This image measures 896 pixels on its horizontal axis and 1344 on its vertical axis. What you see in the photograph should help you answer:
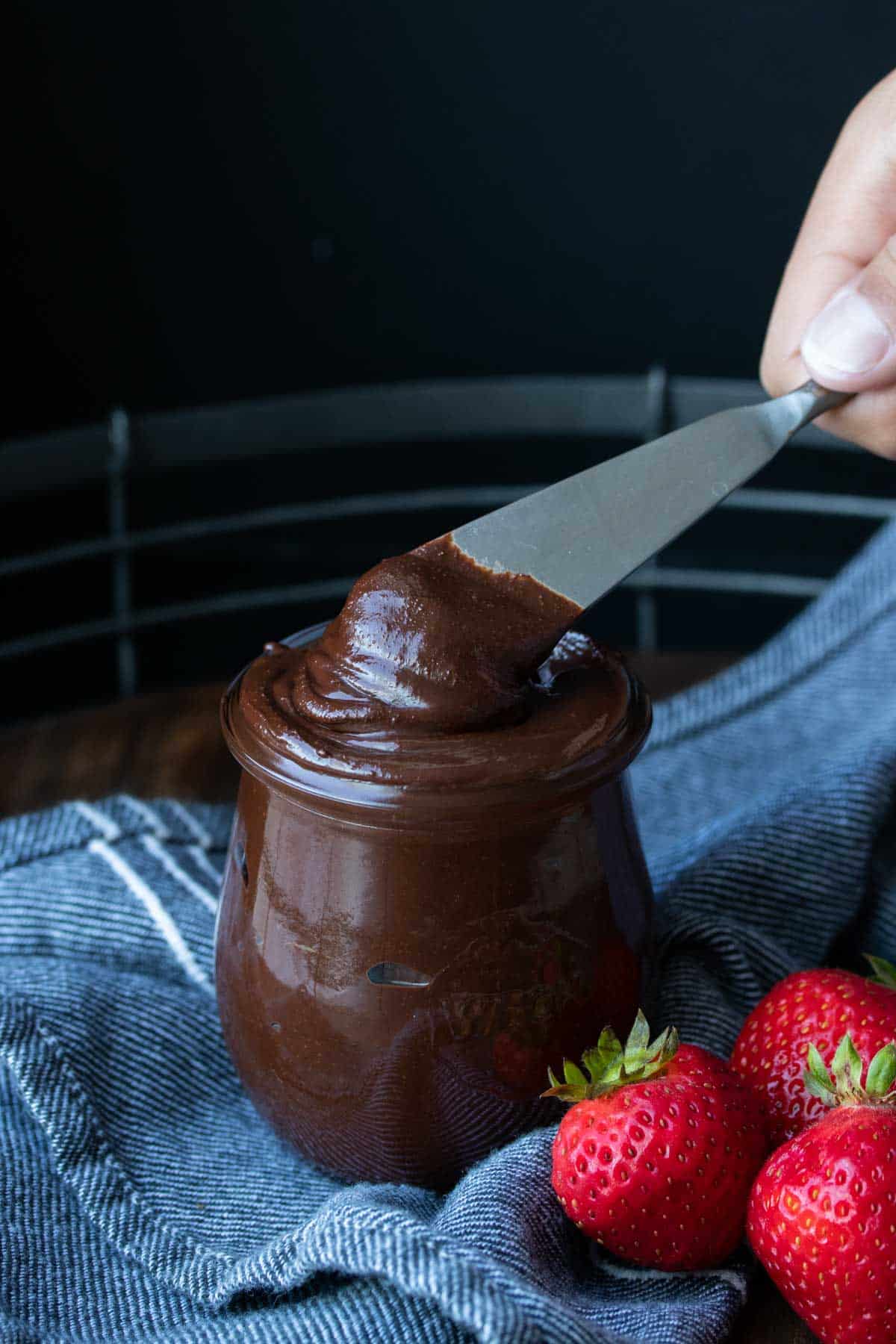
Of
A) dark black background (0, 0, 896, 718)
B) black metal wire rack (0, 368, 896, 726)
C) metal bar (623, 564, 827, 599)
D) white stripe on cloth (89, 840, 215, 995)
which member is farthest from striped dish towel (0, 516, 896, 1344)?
dark black background (0, 0, 896, 718)

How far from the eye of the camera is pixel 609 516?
0.70 m

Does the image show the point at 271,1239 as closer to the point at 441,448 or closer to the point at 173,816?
the point at 173,816

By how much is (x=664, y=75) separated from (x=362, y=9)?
351 mm

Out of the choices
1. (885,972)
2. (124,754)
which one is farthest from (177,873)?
(885,972)

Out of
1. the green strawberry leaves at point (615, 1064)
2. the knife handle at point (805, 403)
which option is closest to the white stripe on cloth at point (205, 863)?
the green strawberry leaves at point (615, 1064)

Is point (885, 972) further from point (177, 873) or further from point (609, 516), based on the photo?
point (177, 873)

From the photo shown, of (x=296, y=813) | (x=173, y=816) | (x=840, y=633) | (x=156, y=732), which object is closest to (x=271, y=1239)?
(x=296, y=813)

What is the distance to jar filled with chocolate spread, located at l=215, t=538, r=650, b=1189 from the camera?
0.64 m

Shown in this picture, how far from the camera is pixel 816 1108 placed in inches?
27.1

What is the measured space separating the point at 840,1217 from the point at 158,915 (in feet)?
1.57

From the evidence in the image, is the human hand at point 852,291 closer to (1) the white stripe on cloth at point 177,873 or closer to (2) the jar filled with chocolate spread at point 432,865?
(2) the jar filled with chocolate spread at point 432,865

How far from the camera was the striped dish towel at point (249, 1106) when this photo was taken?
63 cm

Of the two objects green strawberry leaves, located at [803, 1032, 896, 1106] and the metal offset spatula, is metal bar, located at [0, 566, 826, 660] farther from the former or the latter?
green strawberry leaves, located at [803, 1032, 896, 1106]

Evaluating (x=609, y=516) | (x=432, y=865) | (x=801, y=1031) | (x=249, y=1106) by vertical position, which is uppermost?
(x=609, y=516)
